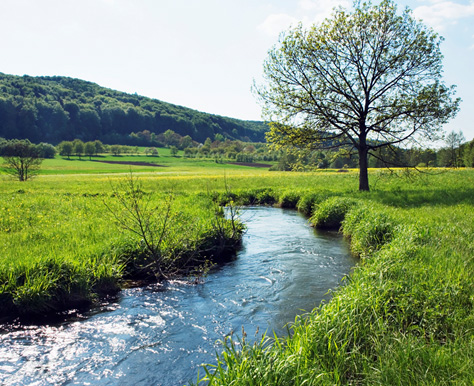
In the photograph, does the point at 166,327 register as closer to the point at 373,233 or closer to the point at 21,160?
the point at 373,233

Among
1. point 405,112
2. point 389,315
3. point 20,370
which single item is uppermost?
point 405,112

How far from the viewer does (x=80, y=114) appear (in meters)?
150

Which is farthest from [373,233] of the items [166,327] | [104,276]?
[104,276]

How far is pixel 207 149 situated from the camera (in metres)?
136

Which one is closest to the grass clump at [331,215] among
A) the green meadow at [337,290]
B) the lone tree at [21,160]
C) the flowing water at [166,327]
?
the green meadow at [337,290]

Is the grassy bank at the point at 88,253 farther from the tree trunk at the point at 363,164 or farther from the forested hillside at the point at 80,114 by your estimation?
the forested hillside at the point at 80,114

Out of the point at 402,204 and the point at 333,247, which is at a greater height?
the point at 402,204

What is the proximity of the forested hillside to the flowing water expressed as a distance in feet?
466

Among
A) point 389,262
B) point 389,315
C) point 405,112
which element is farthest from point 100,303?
point 405,112

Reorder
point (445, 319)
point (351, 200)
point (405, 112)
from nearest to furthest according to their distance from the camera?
point (445, 319)
point (351, 200)
point (405, 112)

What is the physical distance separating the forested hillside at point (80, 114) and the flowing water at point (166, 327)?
142186 millimetres

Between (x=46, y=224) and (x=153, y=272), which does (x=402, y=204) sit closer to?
(x=153, y=272)

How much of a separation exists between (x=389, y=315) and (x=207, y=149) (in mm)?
133184

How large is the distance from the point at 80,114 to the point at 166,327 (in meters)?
162
